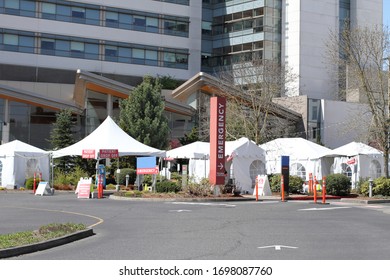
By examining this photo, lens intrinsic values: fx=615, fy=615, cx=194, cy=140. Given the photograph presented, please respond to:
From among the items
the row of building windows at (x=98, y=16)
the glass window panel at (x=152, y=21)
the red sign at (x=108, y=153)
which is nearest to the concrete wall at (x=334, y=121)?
the row of building windows at (x=98, y=16)

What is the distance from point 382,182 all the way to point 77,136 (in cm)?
3278

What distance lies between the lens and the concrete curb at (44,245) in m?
11.5

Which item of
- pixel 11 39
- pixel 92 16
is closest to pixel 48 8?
pixel 92 16

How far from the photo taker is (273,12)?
69.5m

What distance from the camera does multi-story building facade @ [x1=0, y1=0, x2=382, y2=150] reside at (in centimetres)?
5747

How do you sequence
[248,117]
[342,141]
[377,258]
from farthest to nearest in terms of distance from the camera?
[342,141]
[248,117]
[377,258]

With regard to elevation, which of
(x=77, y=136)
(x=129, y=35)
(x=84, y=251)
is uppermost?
(x=129, y=35)

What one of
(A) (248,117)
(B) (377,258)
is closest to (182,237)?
(B) (377,258)

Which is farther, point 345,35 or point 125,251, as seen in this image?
point 345,35

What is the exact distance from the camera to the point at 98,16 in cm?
6569

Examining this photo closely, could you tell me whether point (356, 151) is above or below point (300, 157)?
above

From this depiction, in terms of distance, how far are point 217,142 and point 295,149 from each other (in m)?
14.6

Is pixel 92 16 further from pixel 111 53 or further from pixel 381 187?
pixel 381 187

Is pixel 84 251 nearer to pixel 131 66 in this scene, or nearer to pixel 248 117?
pixel 248 117
